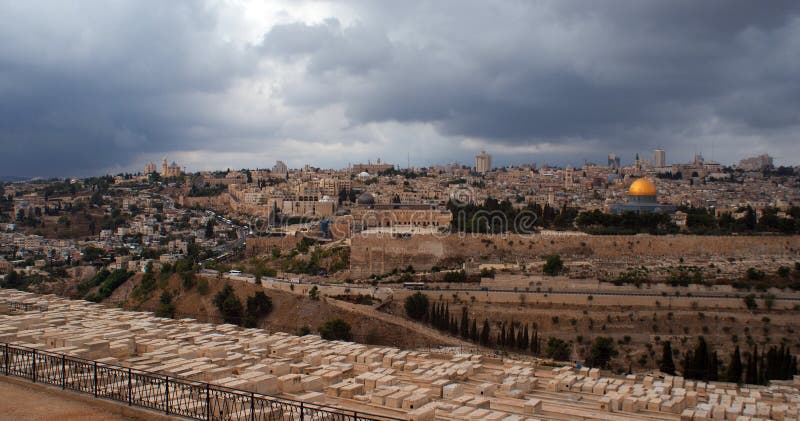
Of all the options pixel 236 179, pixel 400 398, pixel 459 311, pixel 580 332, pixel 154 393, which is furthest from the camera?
pixel 236 179

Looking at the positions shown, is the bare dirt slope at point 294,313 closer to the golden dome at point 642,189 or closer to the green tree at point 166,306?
the green tree at point 166,306

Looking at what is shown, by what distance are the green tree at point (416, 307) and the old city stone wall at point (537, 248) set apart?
699 centimetres

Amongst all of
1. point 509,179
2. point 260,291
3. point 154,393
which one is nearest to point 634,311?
point 260,291

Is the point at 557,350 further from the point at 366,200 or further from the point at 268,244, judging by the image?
the point at 366,200

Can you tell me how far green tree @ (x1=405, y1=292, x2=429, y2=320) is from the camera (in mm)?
27625

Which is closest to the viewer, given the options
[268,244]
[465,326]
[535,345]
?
[535,345]

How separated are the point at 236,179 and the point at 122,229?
30402 mm

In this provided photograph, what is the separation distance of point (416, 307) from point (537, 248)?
941 cm

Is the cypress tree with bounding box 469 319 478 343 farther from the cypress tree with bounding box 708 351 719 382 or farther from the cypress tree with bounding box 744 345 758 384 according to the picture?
the cypress tree with bounding box 744 345 758 384

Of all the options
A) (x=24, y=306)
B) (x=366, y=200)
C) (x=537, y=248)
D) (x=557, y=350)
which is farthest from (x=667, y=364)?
(x=366, y=200)

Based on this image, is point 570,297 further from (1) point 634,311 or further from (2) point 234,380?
(2) point 234,380

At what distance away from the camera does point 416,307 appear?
27.7 metres

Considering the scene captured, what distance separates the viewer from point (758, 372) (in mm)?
20797

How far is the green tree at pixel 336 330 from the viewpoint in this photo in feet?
83.0
